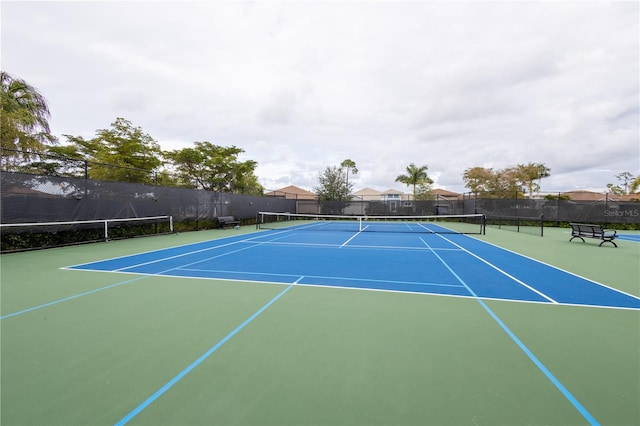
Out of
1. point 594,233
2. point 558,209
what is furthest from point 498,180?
point 594,233

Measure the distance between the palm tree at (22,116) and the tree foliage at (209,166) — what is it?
32.1 ft

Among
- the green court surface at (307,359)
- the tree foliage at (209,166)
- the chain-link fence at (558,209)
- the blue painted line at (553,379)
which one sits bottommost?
the blue painted line at (553,379)

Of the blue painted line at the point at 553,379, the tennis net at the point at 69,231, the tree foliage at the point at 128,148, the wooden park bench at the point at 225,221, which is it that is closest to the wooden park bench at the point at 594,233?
the blue painted line at the point at 553,379

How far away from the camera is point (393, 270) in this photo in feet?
21.5

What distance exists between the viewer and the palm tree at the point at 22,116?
43.4 ft

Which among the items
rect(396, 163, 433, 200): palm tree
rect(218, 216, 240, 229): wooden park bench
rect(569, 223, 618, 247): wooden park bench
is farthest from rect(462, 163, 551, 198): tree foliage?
rect(218, 216, 240, 229): wooden park bench

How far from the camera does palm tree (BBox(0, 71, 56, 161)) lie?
1322 cm

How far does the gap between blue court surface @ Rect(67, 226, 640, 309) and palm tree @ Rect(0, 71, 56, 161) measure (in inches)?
436

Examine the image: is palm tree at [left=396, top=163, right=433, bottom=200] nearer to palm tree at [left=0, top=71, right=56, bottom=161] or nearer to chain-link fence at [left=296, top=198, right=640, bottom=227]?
chain-link fence at [left=296, top=198, right=640, bottom=227]

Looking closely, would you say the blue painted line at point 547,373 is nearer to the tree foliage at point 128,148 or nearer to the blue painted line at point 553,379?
the blue painted line at point 553,379

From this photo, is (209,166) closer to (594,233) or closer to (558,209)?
(594,233)

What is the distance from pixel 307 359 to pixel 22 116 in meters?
19.2

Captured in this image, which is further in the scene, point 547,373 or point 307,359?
point 307,359

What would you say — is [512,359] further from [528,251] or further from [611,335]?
[528,251]
